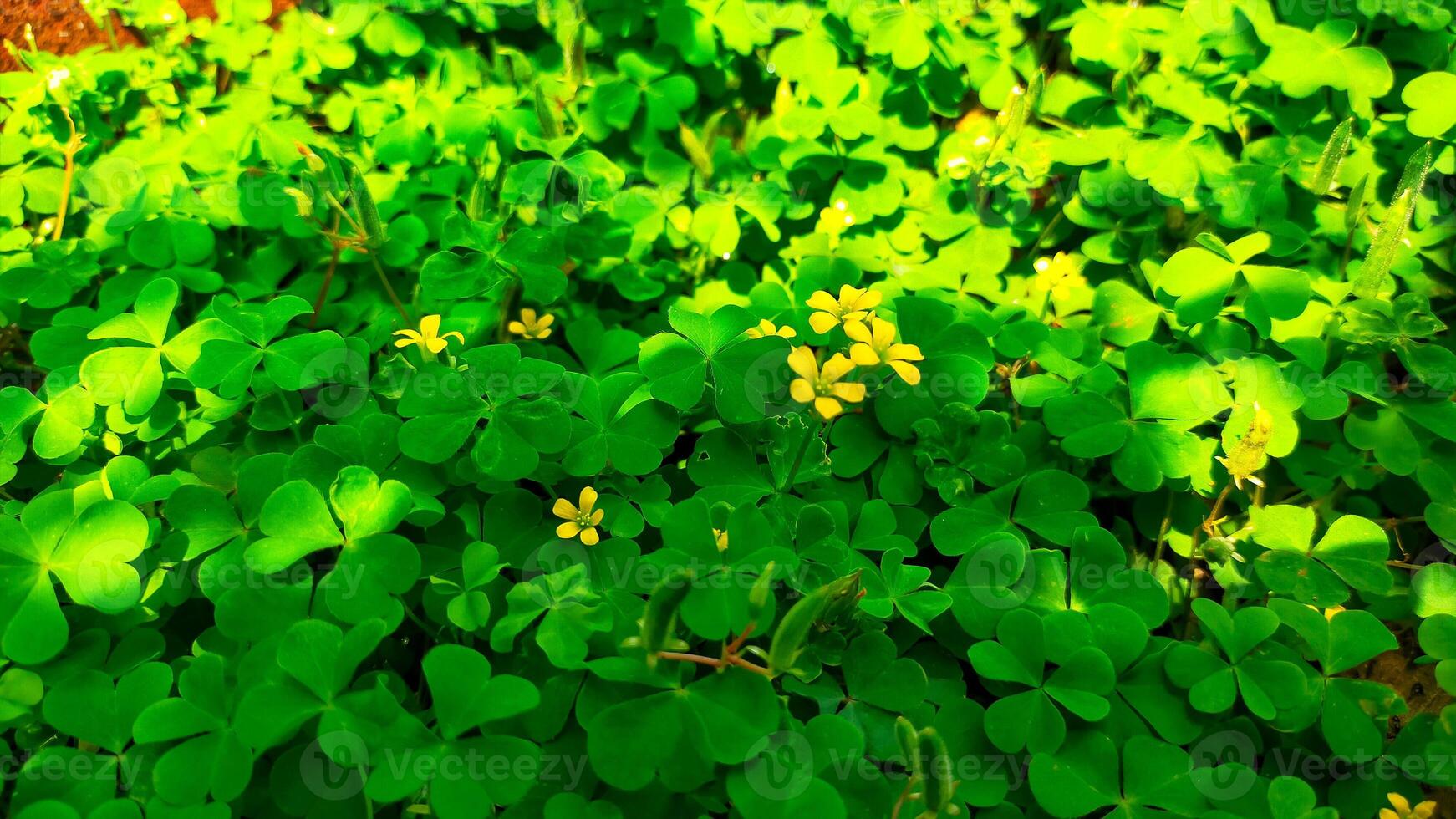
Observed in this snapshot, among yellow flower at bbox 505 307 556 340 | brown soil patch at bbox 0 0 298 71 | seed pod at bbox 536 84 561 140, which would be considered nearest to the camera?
yellow flower at bbox 505 307 556 340

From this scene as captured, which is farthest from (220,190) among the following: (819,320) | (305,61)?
(819,320)

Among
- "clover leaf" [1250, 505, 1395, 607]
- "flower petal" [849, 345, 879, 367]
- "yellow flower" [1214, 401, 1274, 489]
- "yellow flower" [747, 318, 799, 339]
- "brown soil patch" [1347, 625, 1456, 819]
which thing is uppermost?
"flower petal" [849, 345, 879, 367]

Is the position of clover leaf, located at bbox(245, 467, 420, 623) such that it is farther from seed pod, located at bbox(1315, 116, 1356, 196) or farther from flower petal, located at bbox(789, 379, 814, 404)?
seed pod, located at bbox(1315, 116, 1356, 196)

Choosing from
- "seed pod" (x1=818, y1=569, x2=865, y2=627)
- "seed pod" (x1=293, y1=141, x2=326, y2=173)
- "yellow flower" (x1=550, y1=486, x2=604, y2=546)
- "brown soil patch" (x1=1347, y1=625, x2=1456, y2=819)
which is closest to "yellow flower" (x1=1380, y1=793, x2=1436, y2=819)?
"brown soil patch" (x1=1347, y1=625, x2=1456, y2=819)

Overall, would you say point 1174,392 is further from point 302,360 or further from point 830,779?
point 302,360

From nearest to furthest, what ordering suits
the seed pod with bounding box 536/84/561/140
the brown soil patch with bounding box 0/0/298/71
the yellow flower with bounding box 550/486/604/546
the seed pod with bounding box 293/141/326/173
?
the yellow flower with bounding box 550/486/604/546 < the seed pod with bounding box 293/141/326/173 < the seed pod with bounding box 536/84/561/140 < the brown soil patch with bounding box 0/0/298/71

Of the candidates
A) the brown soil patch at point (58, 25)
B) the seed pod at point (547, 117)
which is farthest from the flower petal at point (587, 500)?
the brown soil patch at point (58, 25)

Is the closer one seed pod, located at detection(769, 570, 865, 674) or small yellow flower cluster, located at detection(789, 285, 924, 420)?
seed pod, located at detection(769, 570, 865, 674)
